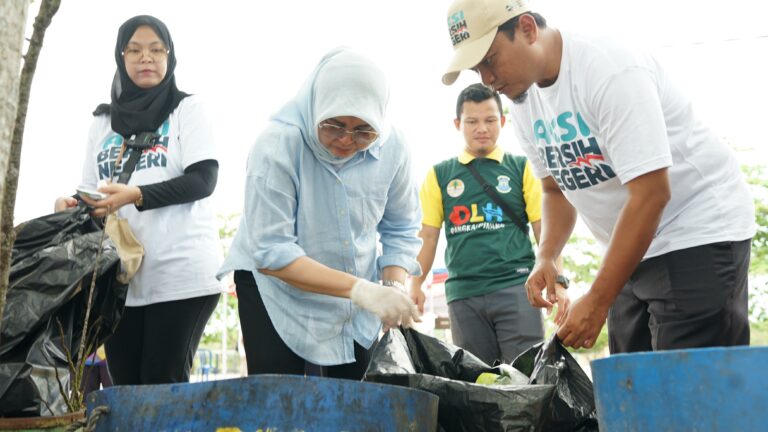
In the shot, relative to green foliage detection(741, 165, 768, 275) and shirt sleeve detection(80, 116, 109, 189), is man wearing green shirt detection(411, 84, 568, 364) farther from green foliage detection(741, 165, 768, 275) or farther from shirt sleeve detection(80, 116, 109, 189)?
green foliage detection(741, 165, 768, 275)

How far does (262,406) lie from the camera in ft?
5.86

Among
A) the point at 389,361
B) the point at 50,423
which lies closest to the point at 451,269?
the point at 389,361

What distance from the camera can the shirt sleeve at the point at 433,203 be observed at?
13.8ft

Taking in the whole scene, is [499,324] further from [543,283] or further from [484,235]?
[543,283]

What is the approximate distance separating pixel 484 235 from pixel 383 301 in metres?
1.67

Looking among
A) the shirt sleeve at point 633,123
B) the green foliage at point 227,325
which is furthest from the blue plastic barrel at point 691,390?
the green foliage at point 227,325

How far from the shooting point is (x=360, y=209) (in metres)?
2.64

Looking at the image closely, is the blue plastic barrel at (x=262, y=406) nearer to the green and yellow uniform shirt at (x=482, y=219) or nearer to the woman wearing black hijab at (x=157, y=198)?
the woman wearing black hijab at (x=157, y=198)

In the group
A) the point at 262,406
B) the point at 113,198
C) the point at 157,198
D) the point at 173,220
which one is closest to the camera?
the point at 262,406

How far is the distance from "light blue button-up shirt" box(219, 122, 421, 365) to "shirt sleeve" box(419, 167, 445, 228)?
142 cm

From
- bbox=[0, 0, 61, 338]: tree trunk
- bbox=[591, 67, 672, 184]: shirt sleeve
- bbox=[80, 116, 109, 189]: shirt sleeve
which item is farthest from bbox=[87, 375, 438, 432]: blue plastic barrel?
bbox=[80, 116, 109, 189]: shirt sleeve

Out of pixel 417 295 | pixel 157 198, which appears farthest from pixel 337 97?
pixel 417 295

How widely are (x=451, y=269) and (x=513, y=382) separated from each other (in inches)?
72.4

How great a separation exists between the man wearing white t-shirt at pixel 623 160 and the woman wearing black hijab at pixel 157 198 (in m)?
1.13
